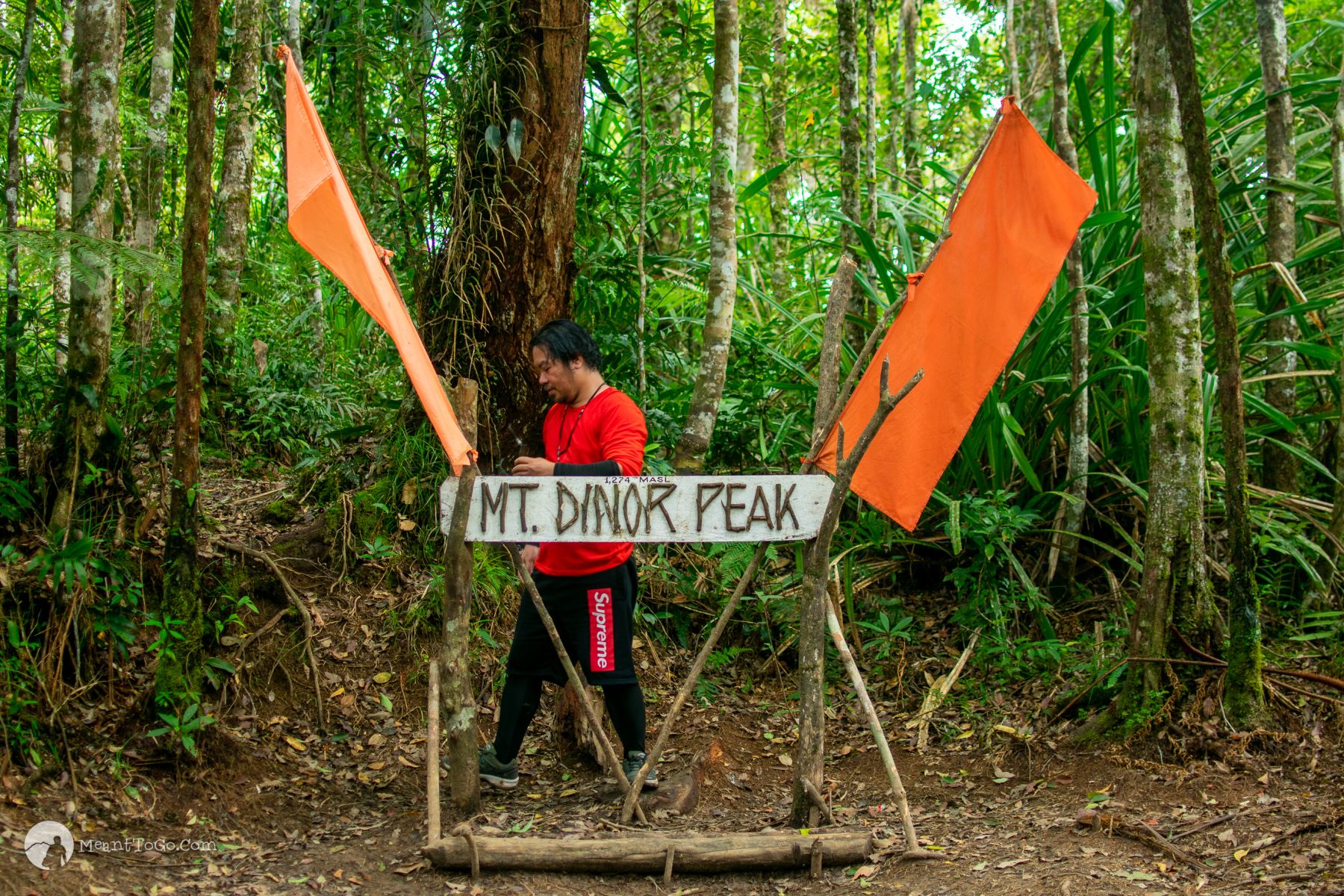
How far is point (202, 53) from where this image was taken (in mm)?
3754

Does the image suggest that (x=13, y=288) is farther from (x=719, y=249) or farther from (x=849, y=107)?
(x=849, y=107)

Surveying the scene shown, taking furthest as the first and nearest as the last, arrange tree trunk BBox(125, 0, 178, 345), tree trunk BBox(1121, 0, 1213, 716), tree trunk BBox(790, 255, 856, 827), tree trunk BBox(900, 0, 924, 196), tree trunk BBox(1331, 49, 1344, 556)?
tree trunk BBox(900, 0, 924, 196)
tree trunk BBox(125, 0, 178, 345)
tree trunk BBox(1331, 49, 1344, 556)
tree trunk BBox(1121, 0, 1213, 716)
tree trunk BBox(790, 255, 856, 827)

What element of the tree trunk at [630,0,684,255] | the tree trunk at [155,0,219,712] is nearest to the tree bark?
the tree trunk at [155,0,219,712]

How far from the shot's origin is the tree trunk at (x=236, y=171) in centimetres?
589

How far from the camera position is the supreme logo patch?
3.71 meters

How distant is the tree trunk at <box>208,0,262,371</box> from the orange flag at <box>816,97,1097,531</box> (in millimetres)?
4139

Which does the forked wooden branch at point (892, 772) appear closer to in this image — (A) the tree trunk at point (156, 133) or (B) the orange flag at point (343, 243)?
(B) the orange flag at point (343, 243)

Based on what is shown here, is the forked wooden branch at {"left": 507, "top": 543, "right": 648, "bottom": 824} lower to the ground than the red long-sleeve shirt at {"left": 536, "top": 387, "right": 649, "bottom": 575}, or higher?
lower

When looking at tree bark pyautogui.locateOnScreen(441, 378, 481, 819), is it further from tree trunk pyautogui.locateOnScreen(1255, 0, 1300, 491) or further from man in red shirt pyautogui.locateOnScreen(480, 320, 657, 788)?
tree trunk pyautogui.locateOnScreen(1255, 0, 1300, 491)

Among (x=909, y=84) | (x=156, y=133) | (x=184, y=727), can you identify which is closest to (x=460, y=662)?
(x=184, y=727)

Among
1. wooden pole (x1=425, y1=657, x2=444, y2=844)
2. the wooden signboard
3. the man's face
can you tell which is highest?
the man's face

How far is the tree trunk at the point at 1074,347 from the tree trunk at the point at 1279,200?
93 centimetres

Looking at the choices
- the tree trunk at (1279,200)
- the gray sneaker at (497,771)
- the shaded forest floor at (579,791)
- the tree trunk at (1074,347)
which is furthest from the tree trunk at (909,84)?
the gray sneaker at (497,771)

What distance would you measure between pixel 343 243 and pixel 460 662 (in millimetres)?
1453
